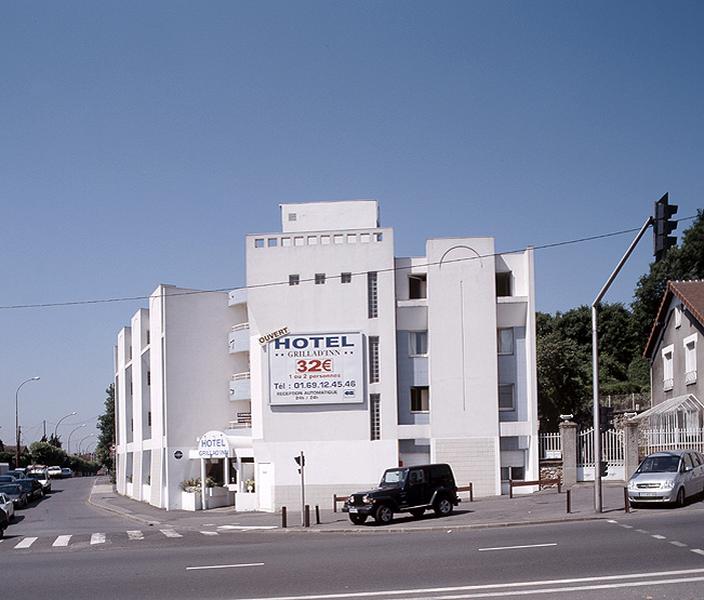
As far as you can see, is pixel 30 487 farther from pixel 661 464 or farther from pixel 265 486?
pixel 661 464

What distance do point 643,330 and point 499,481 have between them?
3417 cm

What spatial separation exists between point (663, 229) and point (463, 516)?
14.2 metres

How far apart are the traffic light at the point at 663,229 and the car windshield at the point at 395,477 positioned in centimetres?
1392

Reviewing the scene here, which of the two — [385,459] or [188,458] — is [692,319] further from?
[188,458]

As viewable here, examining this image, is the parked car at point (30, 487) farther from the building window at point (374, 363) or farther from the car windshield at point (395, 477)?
the car windshield at point (395, 477)

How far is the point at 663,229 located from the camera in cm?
2130

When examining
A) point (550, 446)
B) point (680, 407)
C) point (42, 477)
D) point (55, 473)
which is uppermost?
point (680, 407)

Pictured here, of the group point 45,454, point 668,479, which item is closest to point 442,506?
point 668,479

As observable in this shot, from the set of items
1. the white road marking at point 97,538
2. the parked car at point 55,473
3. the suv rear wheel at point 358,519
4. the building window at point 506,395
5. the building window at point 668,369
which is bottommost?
the parked car at point 55,473

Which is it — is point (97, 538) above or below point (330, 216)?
below

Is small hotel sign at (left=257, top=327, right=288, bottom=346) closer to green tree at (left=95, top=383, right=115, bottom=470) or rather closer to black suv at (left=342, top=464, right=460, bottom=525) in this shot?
black suv at (left=342, top=464, right=460, bottom=525)

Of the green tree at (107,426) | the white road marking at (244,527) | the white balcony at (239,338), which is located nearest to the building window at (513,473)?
the white road marking at (244,527)

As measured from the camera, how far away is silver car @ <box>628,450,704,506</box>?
96.3 feet

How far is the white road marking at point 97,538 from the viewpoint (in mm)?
29619
